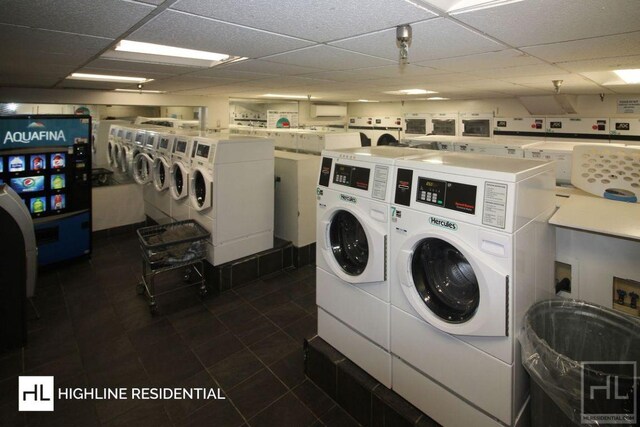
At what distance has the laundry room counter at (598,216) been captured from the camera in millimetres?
1530

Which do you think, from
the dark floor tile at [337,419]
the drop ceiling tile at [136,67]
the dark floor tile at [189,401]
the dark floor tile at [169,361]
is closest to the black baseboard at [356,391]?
the dark floor tile at [337,419]

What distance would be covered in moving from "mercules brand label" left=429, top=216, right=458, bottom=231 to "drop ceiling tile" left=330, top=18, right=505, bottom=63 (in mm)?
971

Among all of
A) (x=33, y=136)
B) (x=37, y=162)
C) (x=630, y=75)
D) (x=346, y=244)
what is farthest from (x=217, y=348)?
(x=630, y=75)

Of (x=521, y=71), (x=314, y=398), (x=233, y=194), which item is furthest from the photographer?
(x=233, y=194)

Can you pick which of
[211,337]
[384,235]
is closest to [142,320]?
[211,337]

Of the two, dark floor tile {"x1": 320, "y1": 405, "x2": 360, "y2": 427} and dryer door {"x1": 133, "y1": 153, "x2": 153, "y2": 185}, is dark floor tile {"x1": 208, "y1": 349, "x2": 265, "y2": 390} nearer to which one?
dark floor tile {"x1": 320, "y1": 405, "x2": 360, "y2": 427}

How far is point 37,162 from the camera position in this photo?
154 inches

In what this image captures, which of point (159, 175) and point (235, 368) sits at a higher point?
point (159, 175)

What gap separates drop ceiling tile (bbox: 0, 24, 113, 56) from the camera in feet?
6.33

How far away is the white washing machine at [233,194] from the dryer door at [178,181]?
154mm

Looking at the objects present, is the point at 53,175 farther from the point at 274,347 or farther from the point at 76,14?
the point at 274,347

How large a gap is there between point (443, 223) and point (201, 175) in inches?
116

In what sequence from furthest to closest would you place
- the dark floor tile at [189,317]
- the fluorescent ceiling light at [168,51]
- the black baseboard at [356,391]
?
the dark floor tile at [189,317]
the fluorescent ceiling light at [168,51]
the black baseboard at [356,391]

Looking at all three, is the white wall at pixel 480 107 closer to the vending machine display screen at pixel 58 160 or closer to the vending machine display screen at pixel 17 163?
the vending machine display screen at pixel 58 160
